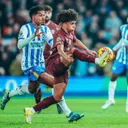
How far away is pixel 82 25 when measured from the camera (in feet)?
76.9

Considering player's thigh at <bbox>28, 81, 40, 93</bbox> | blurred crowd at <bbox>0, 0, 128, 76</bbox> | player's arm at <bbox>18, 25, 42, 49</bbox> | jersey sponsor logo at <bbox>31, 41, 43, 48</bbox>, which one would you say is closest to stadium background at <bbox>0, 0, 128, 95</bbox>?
blurred crowd at <bbox>0, 0, 128, 76</bbox>

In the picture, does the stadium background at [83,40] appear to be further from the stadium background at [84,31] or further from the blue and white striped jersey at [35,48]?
the blue and white striped jersey at [35,48]

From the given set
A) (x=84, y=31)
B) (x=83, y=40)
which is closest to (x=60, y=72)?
(x=83, y=40)

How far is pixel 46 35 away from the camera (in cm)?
→ 1249

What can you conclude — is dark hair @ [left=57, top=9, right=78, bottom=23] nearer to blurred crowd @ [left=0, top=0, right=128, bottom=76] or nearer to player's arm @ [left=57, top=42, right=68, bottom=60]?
player's arm @ [left=57, top=42, right=68, bottom=60]

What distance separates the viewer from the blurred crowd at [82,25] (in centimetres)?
2206

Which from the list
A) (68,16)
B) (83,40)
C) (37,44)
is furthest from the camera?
(83,40)

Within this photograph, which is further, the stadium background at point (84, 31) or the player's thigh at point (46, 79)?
the stadium background at point (84, 31)

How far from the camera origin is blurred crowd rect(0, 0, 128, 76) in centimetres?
2206

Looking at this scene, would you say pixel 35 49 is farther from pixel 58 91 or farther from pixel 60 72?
pixel 58 91

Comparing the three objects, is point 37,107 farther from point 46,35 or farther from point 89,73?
point 89,73

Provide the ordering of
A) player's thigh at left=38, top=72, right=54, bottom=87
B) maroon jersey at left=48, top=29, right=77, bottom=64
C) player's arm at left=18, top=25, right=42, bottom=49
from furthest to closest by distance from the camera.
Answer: player's thigh at left=38, top=72, right=54, bottom=87
player's arm at left=18, top=25, right=42, bottom=49
maroon jersey at left=48, top=29, right=77, bottom=64

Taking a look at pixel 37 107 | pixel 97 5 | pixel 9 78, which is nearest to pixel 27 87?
pixel 37 107

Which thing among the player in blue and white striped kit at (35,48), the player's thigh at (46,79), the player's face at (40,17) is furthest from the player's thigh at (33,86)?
the player's face at (40,17)
